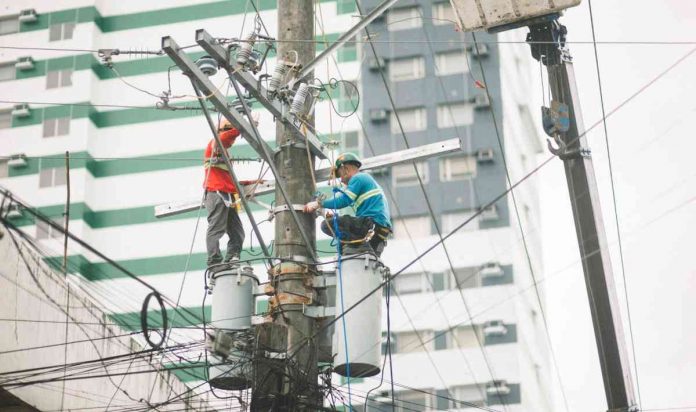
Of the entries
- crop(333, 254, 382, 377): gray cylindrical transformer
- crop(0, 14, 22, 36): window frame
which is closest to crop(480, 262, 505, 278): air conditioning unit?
crop(0, 14, 22, 36): window frame

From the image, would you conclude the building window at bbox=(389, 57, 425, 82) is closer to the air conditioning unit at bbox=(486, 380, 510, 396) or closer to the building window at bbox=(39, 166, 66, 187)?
the air conditioning unit at bbox=(486, 380, 510, 396)

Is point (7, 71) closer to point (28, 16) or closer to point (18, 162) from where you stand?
point (28, 16)

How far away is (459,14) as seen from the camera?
13.7 metres

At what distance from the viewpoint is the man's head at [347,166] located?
45.8 feet

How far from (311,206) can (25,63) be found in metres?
46.5

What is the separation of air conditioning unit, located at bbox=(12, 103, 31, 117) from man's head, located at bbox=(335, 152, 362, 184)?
4420cm

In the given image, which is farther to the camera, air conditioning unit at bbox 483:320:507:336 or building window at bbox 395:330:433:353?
building window at bbox 395:330:433:353

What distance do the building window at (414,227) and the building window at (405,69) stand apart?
6343mm

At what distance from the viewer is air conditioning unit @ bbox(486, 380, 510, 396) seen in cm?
5422

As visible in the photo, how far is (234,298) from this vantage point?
1345 centimetres

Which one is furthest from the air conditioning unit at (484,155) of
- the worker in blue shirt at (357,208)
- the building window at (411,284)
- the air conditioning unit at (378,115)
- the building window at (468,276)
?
the worker in blue shirt at (357,208)

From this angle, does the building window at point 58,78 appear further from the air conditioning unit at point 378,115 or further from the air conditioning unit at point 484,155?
the air conditioning unit at point 484,155

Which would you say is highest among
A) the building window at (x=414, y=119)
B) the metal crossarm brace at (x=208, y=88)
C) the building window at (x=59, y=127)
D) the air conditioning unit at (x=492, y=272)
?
the building window at (x=414, y=119)

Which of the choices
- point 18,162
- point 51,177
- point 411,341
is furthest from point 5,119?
point 411,341
